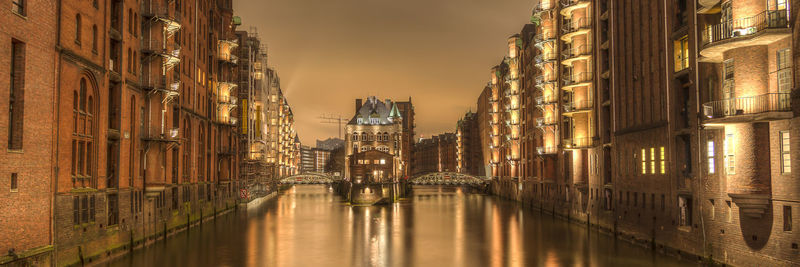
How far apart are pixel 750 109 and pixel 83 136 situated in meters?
27.2

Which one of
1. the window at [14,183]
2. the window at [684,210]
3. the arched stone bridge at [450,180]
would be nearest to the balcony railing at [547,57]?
the window at [684,210]

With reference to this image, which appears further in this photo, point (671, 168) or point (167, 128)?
point (167, 128)

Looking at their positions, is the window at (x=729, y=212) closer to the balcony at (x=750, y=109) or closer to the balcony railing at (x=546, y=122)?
the balcony at (x=750, y=109)

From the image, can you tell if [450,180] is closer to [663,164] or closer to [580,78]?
[580,78]

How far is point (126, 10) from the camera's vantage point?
3391 centimetres

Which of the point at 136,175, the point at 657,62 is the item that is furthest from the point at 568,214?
the point at 136,175

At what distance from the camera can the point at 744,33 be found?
23469mm

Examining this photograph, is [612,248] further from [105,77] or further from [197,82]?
[197,82]

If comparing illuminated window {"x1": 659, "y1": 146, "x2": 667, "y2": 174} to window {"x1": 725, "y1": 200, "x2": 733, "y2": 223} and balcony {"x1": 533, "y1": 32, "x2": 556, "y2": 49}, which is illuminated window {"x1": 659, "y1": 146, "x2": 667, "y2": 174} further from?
balcony {"x1": 533, "y1": 32, "x2": 556, "y2": 49}

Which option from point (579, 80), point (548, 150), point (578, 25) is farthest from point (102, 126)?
point (548, 150)

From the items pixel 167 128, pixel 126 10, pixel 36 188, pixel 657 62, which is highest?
pixel 126 10

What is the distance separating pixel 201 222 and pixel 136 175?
57.1 feet

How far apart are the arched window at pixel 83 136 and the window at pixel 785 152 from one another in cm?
2760

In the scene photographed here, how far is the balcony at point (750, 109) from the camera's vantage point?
72.4ft
